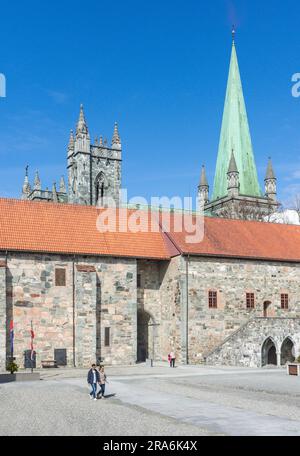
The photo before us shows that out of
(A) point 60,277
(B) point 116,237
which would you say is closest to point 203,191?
(B) point 116,237

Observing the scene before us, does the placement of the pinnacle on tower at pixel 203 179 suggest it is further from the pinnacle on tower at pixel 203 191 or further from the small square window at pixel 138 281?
the small square window at pixel 138 281

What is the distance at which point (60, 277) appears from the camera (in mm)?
40156

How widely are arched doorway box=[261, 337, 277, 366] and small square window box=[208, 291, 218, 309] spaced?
4.37 metres

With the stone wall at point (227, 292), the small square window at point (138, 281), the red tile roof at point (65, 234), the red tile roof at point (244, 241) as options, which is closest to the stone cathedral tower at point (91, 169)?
the red tile roof at point (244, 241)

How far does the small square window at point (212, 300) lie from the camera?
43.1 m

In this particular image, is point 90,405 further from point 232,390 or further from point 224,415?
point 232,390

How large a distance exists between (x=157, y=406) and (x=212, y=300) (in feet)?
75.9

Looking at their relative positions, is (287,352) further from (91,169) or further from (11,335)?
(91,169)

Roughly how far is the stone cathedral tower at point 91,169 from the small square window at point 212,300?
127 ft

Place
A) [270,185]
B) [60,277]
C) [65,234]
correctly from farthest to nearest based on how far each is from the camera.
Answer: [270,185] → [65,234] → [60,277]

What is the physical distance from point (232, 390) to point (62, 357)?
16.4m

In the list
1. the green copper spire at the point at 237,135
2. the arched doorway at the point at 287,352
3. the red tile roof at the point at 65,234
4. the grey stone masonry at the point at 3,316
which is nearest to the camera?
the grey stone masonry at the point at 3,316

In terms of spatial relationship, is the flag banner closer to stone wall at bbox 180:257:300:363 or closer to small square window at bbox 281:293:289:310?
stone wall at bbox 180:257:300:363

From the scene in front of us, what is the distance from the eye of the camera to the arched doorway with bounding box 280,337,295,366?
43562 millimetres
